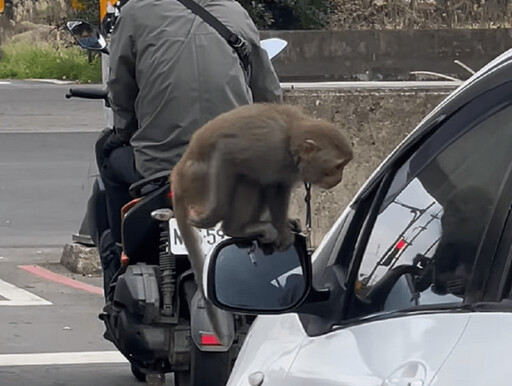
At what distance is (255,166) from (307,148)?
12.7 inches

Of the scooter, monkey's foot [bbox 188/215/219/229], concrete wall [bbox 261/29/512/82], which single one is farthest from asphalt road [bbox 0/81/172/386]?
concrete wall [bbox 261/29/512/82]

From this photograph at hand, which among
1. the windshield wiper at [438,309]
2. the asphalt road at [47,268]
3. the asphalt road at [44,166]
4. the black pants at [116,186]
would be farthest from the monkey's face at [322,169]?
the asphalt road at [44,166]

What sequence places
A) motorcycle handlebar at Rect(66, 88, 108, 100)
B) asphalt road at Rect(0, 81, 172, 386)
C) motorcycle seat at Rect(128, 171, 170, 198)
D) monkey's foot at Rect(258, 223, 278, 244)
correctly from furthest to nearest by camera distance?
asphalt road at Rect(0, 81, 172, 386), motorcycle handlebar at Rect(66, 88, 108, 100), motorcycle seat at Rect(128, 171, 170, 198), monkey's foot at Rect(258, 223, 278, 244)

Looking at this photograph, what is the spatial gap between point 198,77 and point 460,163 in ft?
9.49

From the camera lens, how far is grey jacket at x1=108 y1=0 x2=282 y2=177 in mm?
5430

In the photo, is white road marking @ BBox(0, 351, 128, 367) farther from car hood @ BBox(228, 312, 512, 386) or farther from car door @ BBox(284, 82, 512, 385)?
car door @ BBox(284, 82, 512, 385)

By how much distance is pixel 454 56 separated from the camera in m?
19.2

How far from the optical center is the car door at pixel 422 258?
7.86 feet

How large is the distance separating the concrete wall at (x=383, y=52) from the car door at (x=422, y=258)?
16075 millimetres

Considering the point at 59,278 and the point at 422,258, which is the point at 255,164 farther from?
the point at 59,278

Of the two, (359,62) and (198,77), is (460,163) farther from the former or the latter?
(359,62)

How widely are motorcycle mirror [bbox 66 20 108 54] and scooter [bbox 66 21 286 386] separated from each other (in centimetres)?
101

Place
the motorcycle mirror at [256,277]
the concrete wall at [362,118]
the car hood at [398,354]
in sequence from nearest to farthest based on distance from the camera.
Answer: the car hood at [398,354], the motorcycle mirror at [256,277], the concrete wall at [362,118]

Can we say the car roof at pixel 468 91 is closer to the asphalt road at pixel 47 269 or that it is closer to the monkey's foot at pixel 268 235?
the monkey's foot at pixel 268 235
